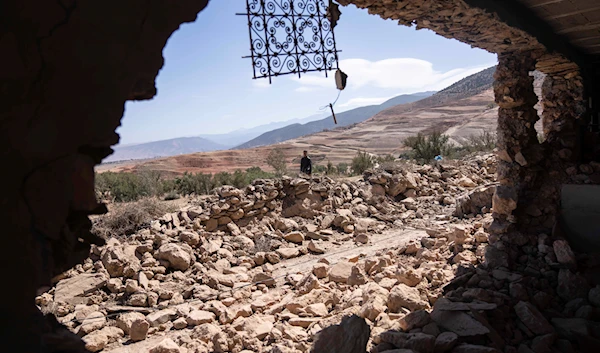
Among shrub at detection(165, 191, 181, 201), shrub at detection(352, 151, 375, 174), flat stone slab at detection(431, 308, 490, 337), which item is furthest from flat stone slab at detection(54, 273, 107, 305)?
shrub at detection(352, 151, 375, 174)

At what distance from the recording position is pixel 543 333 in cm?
337

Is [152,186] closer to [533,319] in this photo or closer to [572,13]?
[533,319]

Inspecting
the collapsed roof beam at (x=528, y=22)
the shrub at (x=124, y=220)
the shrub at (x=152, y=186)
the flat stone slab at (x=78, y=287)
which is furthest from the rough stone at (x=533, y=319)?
the shrub at (x=152, y=186)

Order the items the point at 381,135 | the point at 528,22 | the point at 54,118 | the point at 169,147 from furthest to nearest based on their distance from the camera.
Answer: the point at 169,147, the point at 381,135, the point at 528,22, the point at 54,118

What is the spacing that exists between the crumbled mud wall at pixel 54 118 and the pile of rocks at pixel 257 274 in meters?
1.73

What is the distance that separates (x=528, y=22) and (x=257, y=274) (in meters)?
5.42

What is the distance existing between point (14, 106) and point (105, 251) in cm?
584

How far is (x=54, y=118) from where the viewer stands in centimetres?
142

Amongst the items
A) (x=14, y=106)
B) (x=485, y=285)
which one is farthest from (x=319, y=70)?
(x=14, y=106)

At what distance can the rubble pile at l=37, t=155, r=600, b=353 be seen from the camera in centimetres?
353

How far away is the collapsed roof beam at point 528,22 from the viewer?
419cm

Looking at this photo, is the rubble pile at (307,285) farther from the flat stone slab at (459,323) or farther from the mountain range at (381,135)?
the mountain range at (381,135)

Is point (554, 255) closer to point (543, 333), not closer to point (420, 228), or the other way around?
point (543, 333)

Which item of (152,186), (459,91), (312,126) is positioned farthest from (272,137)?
(152,186)
